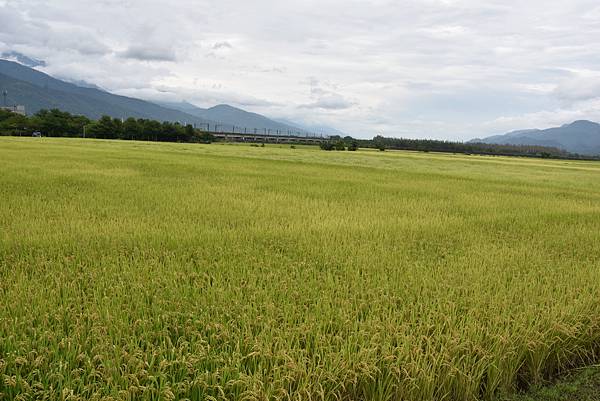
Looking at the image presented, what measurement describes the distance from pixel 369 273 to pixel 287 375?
8.50 ft

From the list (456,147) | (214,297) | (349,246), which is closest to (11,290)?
(214,297)

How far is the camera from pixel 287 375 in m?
2.79

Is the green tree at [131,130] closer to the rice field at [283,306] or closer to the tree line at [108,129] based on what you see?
the tree line at [108,129]

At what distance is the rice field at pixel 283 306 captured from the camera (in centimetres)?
288

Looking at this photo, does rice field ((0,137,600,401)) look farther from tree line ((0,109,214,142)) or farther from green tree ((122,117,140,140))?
green tree ((122,117,140,140))

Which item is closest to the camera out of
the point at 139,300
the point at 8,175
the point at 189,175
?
the point at 139,300

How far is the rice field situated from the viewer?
2.88 metres

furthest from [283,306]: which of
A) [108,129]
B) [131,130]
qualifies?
[108,129]

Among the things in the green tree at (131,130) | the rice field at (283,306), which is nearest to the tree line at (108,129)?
the green tree at (131,130)

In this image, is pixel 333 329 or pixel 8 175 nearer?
pixel 333 329

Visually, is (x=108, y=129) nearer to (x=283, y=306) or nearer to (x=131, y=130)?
(x=131, y=130)

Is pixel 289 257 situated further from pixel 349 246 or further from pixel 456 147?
pixel 456 147

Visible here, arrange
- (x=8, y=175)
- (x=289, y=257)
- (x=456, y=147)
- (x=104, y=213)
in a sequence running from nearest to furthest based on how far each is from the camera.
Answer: (x=289, y=257) < (x=104, y=213) < (x=8, y=175) < (x=456, y=147)

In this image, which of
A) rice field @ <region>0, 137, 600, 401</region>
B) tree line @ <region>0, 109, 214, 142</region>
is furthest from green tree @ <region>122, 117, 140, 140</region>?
rice field @ <region>0, 137, 600, 401</region>
